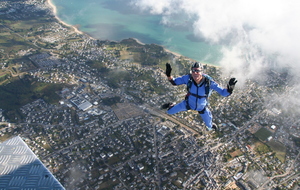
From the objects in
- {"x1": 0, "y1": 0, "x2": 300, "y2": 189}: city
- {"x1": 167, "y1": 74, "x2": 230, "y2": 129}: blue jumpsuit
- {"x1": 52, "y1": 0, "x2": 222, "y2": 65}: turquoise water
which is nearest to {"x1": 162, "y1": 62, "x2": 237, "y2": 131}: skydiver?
{"x1": 167, "y1": 74, "x2": 230, "y2": 129}: blue jumpsuit

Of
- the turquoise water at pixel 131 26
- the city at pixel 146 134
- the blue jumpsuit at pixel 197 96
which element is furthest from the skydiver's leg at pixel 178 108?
the turquoise water at pixel 131 26

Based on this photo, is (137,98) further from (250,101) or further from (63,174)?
(250,101)

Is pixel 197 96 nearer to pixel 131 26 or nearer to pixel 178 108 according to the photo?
pixel 178 108

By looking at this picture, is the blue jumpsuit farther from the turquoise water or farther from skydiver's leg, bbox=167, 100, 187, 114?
the turquoise water

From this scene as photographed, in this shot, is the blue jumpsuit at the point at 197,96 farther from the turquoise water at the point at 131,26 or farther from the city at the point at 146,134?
the turquoise water at the point at 131,26

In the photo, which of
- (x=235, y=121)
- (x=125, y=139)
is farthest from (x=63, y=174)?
(x=235, y=121)

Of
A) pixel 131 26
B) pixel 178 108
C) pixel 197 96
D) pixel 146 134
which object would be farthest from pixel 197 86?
pixel 131 26
